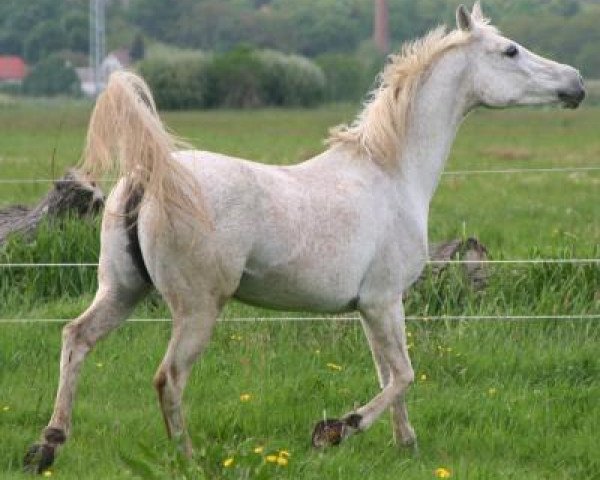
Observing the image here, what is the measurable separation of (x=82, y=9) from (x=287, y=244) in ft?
197

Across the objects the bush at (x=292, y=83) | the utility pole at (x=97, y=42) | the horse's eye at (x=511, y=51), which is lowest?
the utility pole at (x=97, y=42)

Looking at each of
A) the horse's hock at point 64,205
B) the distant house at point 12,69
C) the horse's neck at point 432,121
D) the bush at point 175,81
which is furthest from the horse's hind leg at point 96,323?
the distant house at point 12,69

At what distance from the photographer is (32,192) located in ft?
61.9

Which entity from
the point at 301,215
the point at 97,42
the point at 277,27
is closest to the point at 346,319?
the point at 301,215

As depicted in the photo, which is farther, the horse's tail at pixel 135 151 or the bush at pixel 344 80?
the bush at pixel 344 80

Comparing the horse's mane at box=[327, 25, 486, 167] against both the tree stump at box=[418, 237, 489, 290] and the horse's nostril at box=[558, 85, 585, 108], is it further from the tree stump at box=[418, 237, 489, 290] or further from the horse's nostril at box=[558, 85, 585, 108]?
the tree stump at box=[418, 237, 489, 290]

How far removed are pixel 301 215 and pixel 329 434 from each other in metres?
1.00

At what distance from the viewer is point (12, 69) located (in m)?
60.4

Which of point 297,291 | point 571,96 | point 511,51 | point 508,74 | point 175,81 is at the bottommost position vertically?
point 175,81

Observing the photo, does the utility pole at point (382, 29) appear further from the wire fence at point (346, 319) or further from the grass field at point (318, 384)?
the wire fence at point (346, 319)

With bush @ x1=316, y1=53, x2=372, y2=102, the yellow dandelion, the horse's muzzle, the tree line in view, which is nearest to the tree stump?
the horse's muzzle

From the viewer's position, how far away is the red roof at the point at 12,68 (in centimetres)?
5866

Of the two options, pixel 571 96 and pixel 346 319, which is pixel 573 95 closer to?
pixel 571 96

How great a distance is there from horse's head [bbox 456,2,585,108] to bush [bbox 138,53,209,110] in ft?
123
